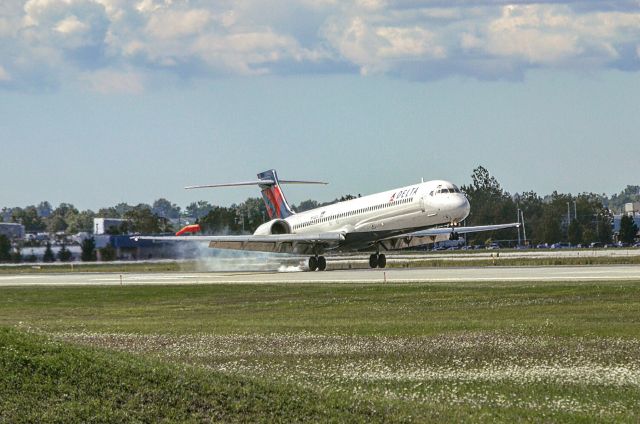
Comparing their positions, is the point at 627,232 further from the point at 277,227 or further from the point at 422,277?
the point at 422,277

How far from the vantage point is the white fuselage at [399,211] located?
220ft

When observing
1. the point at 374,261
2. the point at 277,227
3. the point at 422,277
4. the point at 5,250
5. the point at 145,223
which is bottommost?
the point at 422,277

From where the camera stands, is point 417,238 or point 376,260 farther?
point 376,260

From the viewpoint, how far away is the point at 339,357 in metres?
25.3

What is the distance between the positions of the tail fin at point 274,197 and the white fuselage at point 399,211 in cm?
891

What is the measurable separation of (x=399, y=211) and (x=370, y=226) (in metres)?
3.08

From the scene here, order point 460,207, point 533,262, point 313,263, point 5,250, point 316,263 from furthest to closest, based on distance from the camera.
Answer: point 5,250
point 533,262
point 316,263
point 313,263
point 460,207

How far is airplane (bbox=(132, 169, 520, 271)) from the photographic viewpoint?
6750cm

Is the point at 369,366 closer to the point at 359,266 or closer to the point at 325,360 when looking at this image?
the point at 325,360

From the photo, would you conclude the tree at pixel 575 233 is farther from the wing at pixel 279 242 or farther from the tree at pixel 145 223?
the wing at pixel 279 242

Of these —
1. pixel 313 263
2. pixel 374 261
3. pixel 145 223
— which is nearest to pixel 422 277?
pixel 374 261

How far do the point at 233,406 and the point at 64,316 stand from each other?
87.1ft

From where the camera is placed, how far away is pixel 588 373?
21.7 m

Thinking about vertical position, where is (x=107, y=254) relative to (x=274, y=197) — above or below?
below
